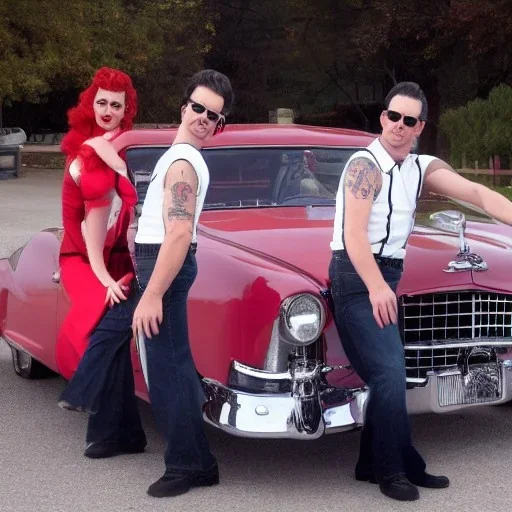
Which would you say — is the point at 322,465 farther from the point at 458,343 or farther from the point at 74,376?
the point at 74,376

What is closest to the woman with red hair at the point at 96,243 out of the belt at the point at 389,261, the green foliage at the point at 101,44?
the belt at the point at 389,261

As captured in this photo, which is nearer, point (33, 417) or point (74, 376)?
point (74, 376)

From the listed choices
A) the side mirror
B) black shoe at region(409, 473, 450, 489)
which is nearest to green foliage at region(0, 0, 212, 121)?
the side mirror

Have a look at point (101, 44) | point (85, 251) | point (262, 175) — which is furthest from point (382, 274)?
point (101, 44)

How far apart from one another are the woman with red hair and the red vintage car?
268 millimetres

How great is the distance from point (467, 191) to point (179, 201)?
4.15ft

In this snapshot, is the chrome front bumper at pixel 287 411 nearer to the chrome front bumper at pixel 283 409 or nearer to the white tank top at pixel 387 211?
the chrome front bumper at pixel 283 409

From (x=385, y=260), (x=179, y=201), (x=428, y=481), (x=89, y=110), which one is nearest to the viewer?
(x=179, y=201)

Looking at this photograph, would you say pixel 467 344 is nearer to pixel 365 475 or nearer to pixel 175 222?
pixel 365 475

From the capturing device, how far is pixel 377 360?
15.5 ft

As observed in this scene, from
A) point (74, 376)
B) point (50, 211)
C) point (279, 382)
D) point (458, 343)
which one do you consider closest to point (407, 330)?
point (458, 343)

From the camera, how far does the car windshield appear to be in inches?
247

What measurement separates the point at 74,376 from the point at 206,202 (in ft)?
4.36

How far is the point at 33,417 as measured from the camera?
636 centimetres
